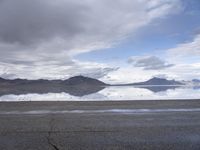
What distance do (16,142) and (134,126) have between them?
5.08 metres

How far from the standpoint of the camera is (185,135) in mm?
9688

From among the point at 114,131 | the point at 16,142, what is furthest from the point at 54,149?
the point at 114,131

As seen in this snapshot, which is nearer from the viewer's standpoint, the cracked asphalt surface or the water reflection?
the cracked asphalt surface

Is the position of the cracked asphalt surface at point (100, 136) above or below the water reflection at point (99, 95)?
below

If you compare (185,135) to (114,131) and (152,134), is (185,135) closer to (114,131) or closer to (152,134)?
(152,134)

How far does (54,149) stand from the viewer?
25.7ft

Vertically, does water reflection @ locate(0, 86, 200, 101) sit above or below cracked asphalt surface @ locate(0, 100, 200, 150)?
above

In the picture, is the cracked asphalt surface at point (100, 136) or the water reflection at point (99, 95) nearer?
the cracked asphalt surface at point (100, 136)

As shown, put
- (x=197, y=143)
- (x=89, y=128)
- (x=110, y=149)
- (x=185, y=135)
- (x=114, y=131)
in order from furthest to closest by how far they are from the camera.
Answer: (x=89, y=128) → (x=114, y=131) → (x=185, y=135) → (x=197, y=143) → (x=110, y=149)

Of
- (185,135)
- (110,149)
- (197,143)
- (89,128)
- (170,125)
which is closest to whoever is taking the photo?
(110,149)

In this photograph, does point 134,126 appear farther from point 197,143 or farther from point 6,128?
point 6,128

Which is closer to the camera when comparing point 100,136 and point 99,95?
point 100,136

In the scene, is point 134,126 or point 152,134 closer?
point 152,134

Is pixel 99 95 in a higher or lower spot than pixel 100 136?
higher
